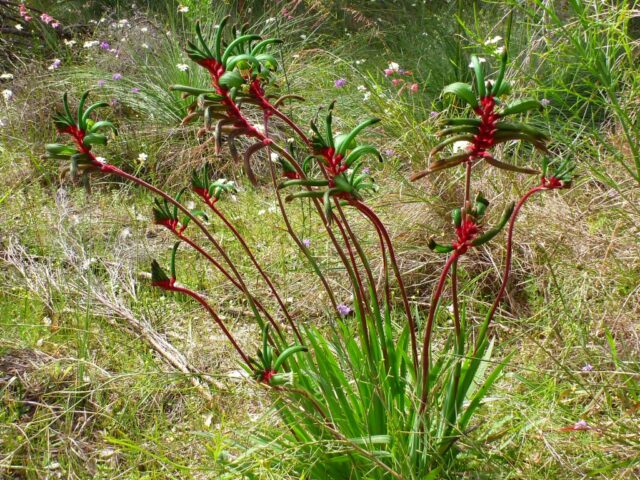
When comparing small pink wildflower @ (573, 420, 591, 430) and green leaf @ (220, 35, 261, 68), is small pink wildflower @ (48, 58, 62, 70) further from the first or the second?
small pink wildflower @ (573, 420, 591, 430)

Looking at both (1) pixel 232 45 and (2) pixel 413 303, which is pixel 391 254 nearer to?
(1) pixel 232 45

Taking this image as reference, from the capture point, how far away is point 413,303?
2.79 metres

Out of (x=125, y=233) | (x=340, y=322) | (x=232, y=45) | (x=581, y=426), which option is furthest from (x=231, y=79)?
(x=125, y=233)

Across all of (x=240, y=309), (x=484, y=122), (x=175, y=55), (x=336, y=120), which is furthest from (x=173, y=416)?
(x=175, y=55)

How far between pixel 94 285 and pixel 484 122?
2027 millimetres

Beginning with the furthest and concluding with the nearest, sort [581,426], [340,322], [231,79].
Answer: [340,322], [581,426], [231,79]

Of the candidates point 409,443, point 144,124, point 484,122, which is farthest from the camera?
point 144,124

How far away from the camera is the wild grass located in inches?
71.5

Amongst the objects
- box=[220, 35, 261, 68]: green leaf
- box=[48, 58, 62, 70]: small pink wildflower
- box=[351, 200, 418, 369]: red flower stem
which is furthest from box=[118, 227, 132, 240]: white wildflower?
box=[220, 35, 261, 68]: green leaf

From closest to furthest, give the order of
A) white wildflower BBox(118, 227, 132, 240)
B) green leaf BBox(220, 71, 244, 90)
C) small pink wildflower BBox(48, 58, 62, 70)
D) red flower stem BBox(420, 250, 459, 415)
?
green leaf BBox(220, 71, 244, 90) < red flower stem BBox(420, 250, 459, 415) < white wildflower BBox(118, 227, 132, 240) < small pink wildflower BBox(48, 58, 62, 70)

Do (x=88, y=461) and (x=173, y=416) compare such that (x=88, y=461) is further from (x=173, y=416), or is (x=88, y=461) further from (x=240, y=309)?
(x=240, y=309)

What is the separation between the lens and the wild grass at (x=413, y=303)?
5.96ft

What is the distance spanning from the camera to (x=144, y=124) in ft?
14.7

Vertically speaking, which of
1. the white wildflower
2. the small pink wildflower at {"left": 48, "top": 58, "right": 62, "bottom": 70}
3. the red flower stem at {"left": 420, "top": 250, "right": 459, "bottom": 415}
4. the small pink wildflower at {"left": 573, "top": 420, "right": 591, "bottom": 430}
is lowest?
the small pink wildflower at {"left": 573, "top": 420, "right": 591, "bottom": 430}
